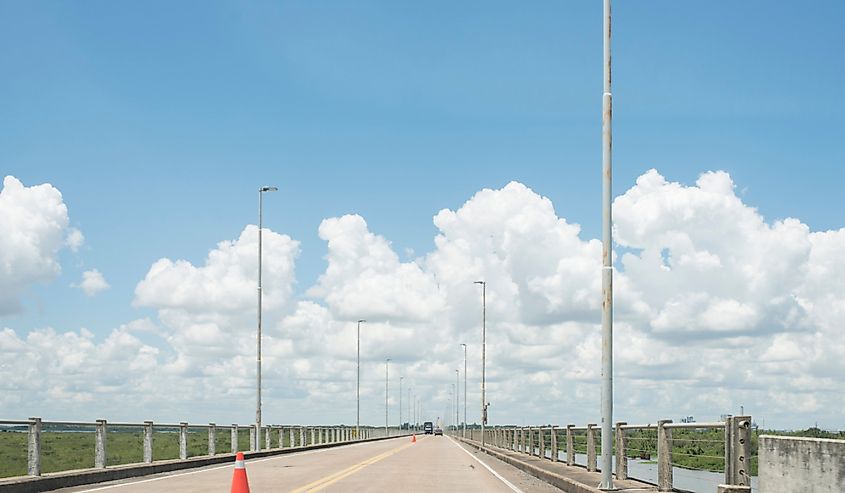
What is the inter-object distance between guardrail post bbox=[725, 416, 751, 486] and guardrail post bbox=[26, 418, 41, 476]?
12.9m

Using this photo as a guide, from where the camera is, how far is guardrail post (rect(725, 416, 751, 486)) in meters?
13.5

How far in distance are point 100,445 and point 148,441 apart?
3.32 m

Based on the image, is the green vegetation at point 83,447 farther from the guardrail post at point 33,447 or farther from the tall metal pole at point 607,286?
the tall metal pole at point 607,286

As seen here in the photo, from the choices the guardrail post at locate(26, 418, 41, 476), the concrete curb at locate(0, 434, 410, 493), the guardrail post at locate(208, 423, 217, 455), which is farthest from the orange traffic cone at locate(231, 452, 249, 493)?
the guardrail post at locate(208, 423, 217, 455)

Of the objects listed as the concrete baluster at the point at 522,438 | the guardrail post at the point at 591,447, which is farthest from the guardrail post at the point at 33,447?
the concrete baluster at the point at 522,438

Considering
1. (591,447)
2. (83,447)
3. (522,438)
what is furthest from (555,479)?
(83,447)

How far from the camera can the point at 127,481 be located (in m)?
23.2

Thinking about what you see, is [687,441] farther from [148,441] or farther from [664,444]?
[148,441]

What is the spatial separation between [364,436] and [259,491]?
84.6 metres

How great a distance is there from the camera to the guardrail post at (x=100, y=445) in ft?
75.2

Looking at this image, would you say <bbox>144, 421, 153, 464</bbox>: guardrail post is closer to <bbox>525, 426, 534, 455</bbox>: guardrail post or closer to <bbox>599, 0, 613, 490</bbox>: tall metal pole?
<bbox>599, 0, 613, 490</bbox>: tall metal pole

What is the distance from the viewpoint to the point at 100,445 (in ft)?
75.9

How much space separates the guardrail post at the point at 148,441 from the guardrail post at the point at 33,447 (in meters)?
6.10

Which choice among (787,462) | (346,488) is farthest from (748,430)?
(346,488)
